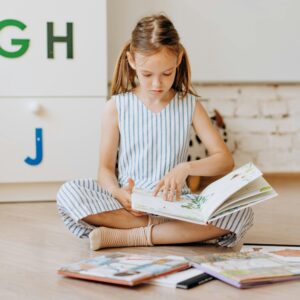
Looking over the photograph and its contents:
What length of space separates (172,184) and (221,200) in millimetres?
160

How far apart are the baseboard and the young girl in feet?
2.13

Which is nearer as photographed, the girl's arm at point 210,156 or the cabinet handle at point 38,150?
the girl's arm at point 210,156

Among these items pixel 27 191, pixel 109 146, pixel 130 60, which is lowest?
pixel 27 191

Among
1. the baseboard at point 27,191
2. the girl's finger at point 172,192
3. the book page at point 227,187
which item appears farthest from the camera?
the baseboard at point 27,191

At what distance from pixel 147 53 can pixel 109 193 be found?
0.36m

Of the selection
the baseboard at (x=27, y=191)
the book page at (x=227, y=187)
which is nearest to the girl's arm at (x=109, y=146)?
the book page at (x=227, y=187)

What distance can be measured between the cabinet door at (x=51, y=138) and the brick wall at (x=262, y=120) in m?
0.70

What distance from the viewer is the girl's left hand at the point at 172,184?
152 cm

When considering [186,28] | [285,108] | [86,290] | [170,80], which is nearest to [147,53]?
[170,80]

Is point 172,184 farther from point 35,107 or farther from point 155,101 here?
point 35,107

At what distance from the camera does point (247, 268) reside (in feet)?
4.20

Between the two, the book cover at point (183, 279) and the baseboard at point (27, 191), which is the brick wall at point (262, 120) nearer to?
the baseboard at point (27, 191)

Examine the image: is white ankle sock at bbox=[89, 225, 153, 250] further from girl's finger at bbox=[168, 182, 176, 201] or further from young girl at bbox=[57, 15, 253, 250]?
girl's finger at bbox=[168, 182, 176, 201]

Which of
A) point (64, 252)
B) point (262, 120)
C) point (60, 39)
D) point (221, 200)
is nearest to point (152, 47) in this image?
point (221, 200)
